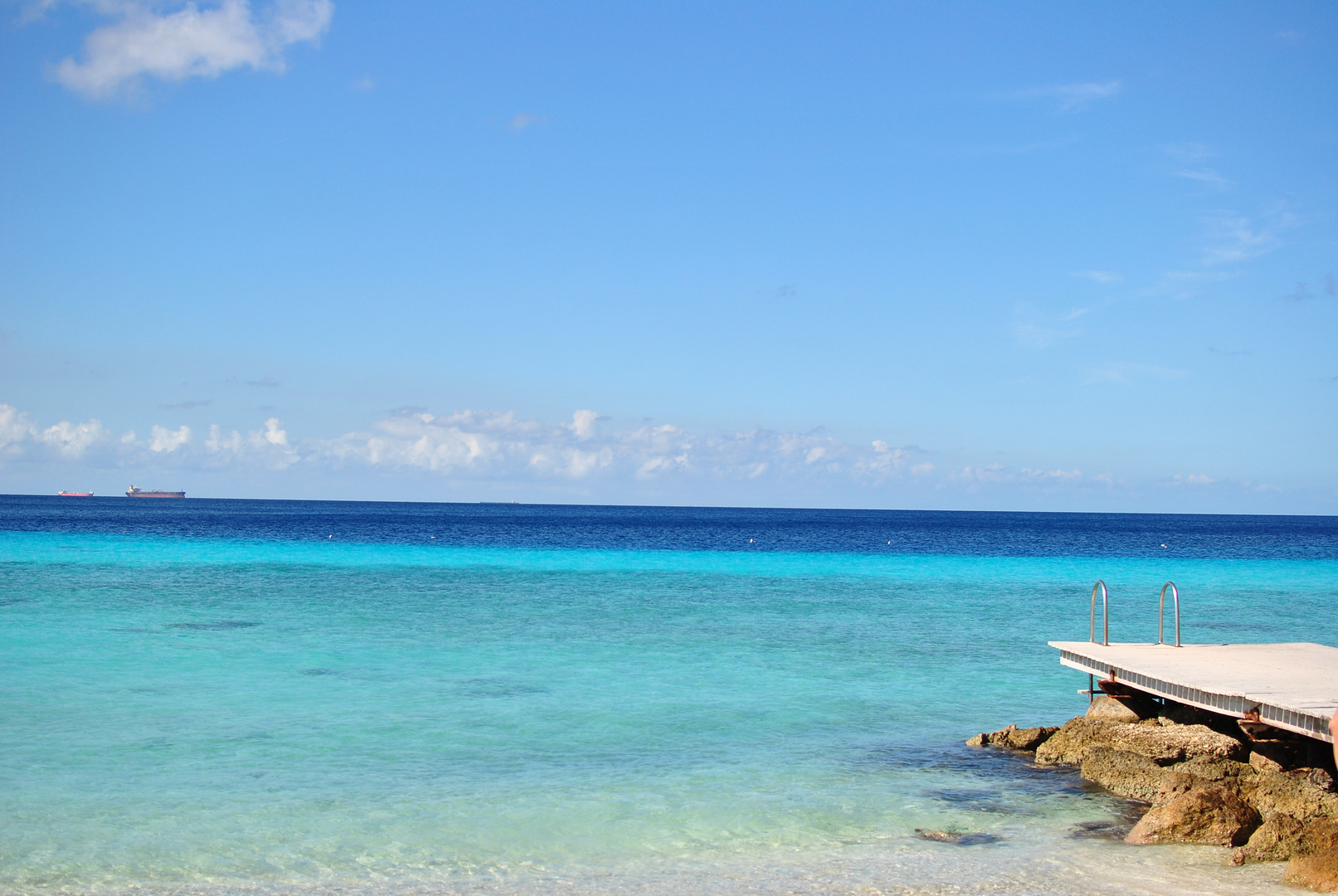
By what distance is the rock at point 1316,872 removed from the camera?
6461 mm

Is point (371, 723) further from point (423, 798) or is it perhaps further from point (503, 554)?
point (503, 554)

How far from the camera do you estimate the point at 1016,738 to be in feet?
34.0

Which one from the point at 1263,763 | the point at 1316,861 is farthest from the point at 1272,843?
the point at 1263,763

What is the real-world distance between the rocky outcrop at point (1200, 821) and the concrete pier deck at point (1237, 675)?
0.91 metres

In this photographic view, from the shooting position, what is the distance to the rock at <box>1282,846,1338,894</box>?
254 inches

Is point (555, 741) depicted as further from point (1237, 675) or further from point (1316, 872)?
point (1316, 872)

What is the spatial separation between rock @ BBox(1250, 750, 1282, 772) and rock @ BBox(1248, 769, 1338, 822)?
0.22 meters

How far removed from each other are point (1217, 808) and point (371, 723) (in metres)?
8.22

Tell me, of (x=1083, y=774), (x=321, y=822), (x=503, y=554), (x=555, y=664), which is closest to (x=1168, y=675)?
(x=1083, y=774)

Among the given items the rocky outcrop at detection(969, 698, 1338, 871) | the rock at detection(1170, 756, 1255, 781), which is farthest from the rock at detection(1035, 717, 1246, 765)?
the rock at detection(1170, 756, 1255, 781)

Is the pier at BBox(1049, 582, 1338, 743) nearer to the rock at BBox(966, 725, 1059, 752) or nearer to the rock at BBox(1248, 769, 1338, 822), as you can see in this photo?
the rock at BBox(1248, 769, 1338, 822)

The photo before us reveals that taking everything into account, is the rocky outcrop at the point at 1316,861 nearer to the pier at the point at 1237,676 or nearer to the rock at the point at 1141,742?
the pier at the point at 1237,676

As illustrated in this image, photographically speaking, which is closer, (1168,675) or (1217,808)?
(1217,808)

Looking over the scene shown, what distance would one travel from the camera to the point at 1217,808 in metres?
7.53
